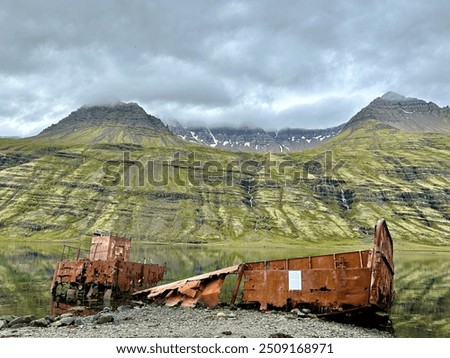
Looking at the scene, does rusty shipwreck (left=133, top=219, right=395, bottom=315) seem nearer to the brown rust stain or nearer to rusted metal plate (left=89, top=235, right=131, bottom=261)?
the brown rust stain

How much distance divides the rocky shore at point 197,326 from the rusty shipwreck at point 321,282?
1141 millimetres

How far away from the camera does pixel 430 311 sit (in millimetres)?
43375

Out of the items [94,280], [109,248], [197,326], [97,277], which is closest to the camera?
[197,326]

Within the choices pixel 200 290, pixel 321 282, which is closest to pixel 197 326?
pixel 321 282

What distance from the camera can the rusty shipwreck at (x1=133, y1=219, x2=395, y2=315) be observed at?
2914cm

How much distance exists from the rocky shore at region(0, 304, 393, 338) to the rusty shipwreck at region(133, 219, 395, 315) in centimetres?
114

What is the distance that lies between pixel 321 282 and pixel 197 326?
30.0ft

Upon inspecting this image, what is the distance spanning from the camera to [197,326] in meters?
26.1

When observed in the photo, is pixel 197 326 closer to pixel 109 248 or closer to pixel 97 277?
pixel 97 277

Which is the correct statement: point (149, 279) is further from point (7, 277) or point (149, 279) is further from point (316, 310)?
point (316, 310)

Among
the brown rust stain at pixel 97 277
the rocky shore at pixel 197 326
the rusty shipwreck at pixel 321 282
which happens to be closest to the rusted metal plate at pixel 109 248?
the brown rust stain at pixel 97 277

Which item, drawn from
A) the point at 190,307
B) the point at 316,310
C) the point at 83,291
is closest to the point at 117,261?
the point at 83,291

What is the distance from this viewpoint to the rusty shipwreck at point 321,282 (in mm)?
29141
